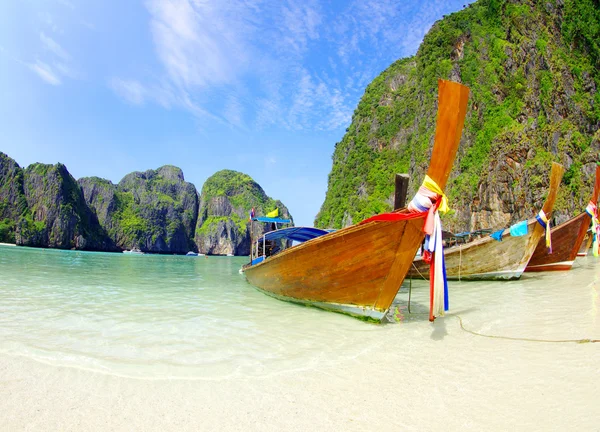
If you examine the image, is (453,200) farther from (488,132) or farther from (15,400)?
(15,400)

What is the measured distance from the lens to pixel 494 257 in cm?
1034

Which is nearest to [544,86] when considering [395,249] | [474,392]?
[395,249]

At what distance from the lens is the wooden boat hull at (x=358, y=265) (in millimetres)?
4773

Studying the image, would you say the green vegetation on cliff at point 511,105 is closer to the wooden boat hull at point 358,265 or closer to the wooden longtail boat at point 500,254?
the wooden longtail boat at point 500,254

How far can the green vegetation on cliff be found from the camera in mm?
26422

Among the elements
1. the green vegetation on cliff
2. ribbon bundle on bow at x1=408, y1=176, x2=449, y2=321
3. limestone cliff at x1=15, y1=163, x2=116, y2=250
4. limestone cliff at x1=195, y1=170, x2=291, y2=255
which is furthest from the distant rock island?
ribbon bundle on bow at x1=408, y1=176, x2=449, y2=321

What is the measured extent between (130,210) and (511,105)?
123 metres

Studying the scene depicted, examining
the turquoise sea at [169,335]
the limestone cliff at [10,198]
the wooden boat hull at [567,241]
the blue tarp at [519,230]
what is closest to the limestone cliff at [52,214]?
the limestone cliff at [10,198]

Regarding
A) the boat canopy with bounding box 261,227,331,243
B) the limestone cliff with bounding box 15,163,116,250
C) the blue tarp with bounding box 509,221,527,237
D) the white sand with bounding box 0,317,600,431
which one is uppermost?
the limestone cliff with bounding box 15,163,116,250

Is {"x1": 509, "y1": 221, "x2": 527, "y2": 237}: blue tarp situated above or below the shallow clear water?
above

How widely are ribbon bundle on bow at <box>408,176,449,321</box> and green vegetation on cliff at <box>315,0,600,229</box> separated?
25788 millimetres

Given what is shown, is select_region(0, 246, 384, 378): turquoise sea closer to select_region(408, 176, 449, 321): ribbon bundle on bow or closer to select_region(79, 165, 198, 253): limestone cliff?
select_region(408, 176, 449, 321): ribbon bundle on bow

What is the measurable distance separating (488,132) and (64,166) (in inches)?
4321

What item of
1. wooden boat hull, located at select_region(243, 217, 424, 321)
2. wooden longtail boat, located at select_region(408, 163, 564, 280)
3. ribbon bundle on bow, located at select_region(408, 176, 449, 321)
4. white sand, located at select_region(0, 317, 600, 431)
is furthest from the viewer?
wooden longtail boat, located at select_region(408, 163, 564, 280)
